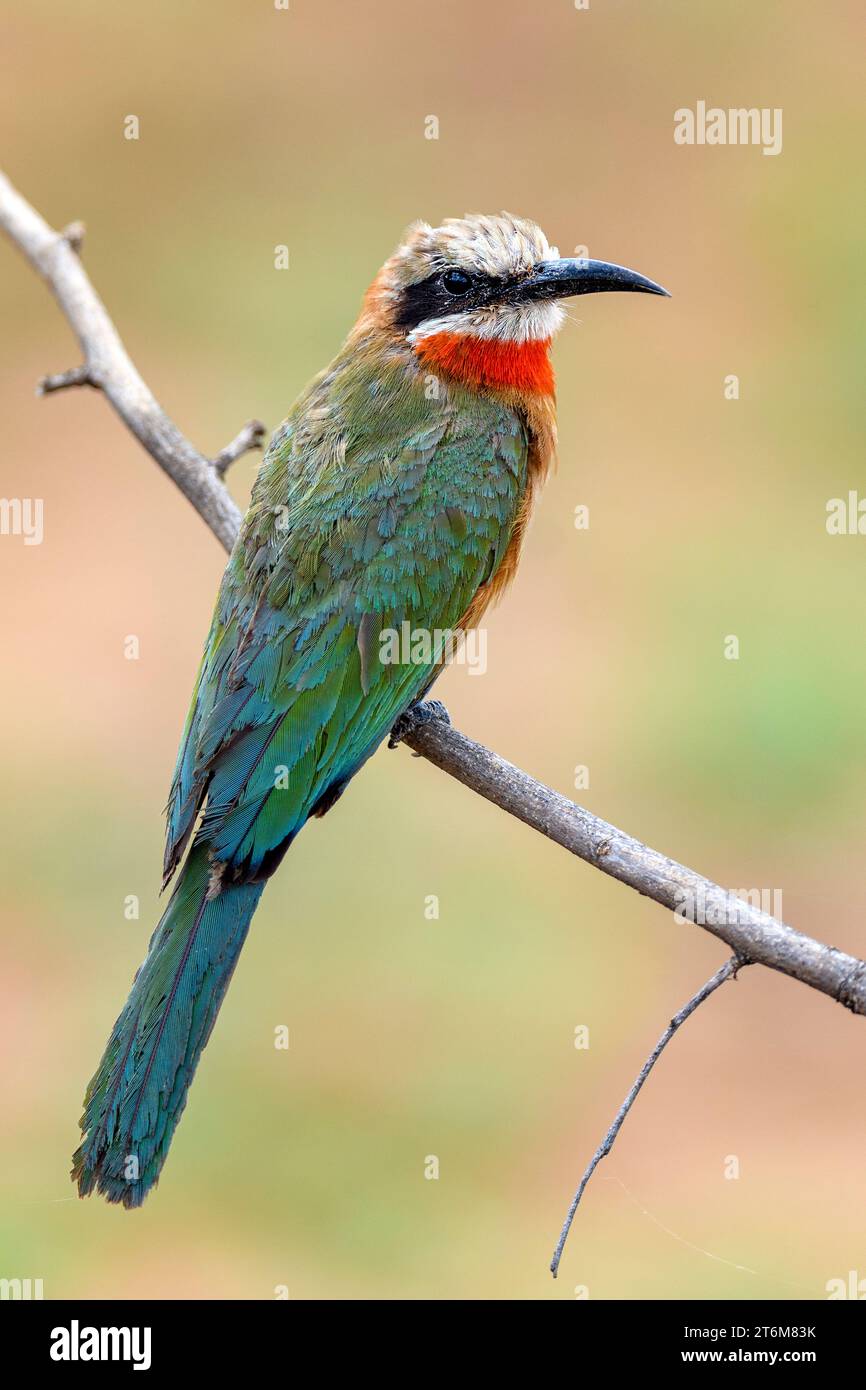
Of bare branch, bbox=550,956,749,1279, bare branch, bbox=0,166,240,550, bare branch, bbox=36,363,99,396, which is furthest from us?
bare branch, bbox=36,363,99,396

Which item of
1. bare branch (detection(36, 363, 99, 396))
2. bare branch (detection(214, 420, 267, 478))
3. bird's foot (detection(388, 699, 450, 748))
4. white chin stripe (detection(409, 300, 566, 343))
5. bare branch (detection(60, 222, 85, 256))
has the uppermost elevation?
bare branch (detection(60, 222, 85, 256))

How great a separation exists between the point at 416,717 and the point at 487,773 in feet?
1.30

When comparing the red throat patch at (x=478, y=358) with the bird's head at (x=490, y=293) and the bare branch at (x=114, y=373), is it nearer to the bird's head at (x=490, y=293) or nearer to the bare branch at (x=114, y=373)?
the bird's head at (x=490, y=293)

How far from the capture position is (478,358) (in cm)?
357

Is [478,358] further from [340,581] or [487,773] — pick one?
[487,773]

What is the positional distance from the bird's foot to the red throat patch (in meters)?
0.71

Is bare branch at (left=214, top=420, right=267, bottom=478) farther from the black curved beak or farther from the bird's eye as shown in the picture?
the black curved beak

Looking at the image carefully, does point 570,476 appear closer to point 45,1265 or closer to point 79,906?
point 79,906

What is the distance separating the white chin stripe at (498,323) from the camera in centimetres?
356

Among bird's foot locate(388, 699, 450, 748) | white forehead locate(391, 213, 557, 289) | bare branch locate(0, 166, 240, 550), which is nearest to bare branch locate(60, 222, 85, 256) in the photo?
bare branch locate(0, 166, 240, 550)

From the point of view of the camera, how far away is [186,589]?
276 inches

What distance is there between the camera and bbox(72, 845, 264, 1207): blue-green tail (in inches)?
116

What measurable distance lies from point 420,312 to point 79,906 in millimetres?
2888

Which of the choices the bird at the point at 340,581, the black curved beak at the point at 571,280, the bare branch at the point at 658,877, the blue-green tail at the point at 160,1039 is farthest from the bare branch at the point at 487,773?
the black curved beak at the point at 571,280
